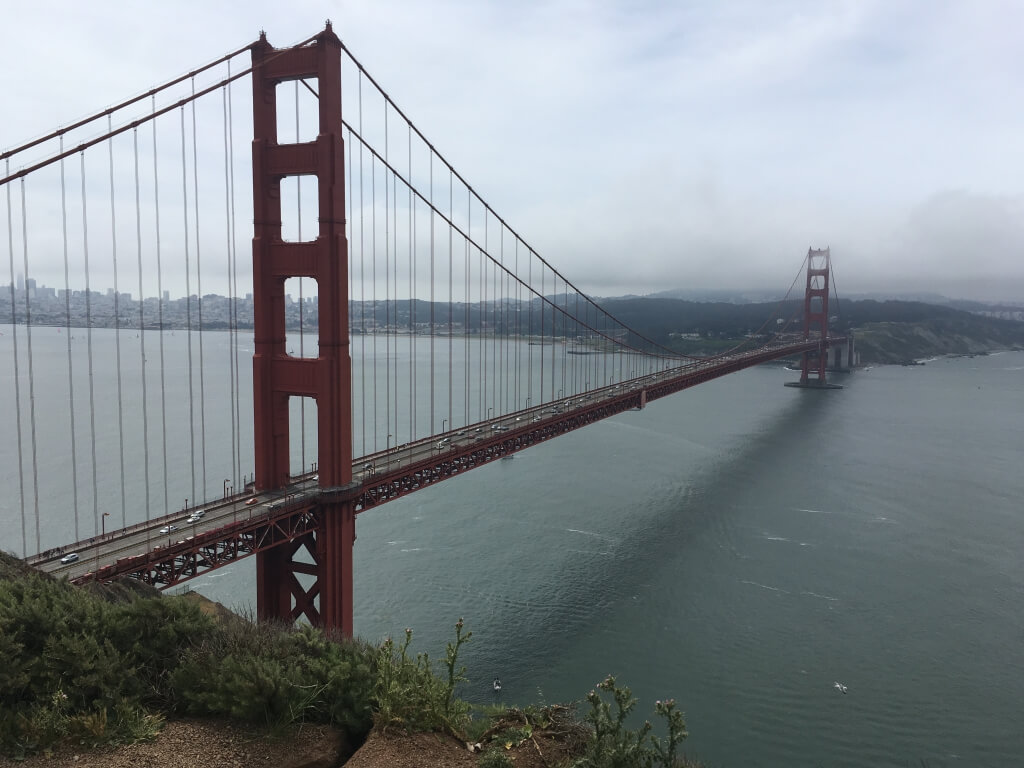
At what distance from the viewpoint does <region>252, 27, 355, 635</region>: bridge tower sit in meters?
11.1

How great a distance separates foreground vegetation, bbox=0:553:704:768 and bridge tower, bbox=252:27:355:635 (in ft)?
20.1

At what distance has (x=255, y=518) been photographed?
10.1 meters

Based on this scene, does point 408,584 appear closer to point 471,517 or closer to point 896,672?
point 471,517

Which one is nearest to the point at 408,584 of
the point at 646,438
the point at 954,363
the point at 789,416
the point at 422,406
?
the point at 646,438

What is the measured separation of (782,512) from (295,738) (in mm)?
20556

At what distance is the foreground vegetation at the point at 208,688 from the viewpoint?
426 cm

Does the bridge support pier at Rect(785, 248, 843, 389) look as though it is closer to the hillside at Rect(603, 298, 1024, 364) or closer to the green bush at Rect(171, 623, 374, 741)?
the hillside at Rect(603, 298, 1024, 364)

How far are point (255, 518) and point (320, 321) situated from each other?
3.24 metres

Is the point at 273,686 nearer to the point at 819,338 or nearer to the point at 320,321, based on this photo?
the point at 320,321

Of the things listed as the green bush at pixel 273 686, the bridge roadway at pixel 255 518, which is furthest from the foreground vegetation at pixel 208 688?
the bridge roadway at pixel 255 518

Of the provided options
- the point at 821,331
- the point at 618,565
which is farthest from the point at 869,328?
the point at 618,565

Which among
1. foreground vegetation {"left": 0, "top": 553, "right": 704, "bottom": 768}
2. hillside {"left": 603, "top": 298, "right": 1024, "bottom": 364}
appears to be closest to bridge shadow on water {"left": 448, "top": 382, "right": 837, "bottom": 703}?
foreground vegetation {"left": 0, "top": 553, "right": 704, "bottom": 768}

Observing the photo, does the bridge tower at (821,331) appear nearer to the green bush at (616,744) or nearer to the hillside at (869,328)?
the hillside at (869,328)

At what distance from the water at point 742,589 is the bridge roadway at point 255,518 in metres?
3.05
